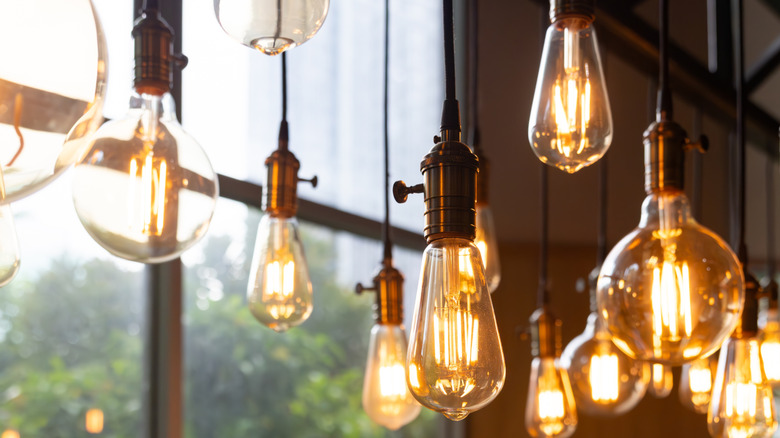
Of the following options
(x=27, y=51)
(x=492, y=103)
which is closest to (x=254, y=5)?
(x=27, y=51)

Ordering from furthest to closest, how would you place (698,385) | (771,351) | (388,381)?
(698,385)
(771,351)
(388,381)

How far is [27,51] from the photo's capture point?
476 mm

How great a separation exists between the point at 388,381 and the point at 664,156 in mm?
525

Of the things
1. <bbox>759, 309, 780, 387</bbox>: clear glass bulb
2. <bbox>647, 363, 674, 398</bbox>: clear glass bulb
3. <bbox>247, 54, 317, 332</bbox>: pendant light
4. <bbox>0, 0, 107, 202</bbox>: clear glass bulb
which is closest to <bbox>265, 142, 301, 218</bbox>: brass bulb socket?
<bbox>247, 54, 317, 332</bbox>: pendant light

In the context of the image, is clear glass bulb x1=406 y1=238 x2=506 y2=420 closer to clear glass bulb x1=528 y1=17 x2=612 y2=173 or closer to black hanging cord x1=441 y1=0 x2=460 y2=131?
black hanging cord x1=441 y1=0 x2=460 y2=131

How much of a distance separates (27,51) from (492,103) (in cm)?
358

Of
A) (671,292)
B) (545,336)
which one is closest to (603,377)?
(545,336)

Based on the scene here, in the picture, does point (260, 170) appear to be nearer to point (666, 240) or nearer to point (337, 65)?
point (337, 65)

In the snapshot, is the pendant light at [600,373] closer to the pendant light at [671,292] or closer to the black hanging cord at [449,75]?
the pendant light at [671,292]

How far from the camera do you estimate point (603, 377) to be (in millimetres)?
1542

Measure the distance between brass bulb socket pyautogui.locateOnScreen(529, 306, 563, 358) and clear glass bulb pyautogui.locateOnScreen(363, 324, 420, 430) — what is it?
1.19ft

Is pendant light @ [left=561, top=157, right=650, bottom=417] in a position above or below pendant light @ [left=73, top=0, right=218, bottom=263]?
below

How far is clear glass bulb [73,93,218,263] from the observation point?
0.74 m

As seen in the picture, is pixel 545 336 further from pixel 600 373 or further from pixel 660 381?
pixel 660 381
